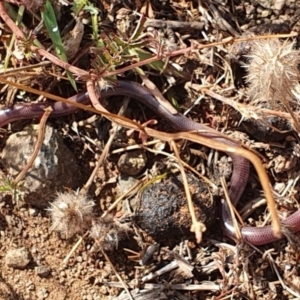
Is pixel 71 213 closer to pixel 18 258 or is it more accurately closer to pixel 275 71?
pixel 18 258

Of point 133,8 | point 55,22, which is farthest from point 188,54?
point 55,22

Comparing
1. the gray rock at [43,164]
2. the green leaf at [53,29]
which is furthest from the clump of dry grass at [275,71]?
the gray rock at [43,164]

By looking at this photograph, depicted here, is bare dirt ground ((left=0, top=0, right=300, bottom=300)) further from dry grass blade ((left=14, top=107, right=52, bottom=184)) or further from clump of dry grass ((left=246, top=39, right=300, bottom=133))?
clump of dry grass ((left=246, top=39, right=300, bottom=133))

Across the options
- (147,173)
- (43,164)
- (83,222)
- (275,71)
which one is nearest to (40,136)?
(43,164)

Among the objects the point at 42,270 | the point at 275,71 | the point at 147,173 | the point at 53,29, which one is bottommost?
the point at 42,270

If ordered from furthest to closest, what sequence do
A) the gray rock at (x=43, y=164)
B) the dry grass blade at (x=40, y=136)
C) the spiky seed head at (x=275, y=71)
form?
the gray rock at (x=43, y=164), the dry grass blade at (x=40, y=136), the spiky seed head at (x=275, y=71)

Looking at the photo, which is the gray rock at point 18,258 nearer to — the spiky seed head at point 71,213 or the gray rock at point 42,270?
the gray rock at point 42,270
